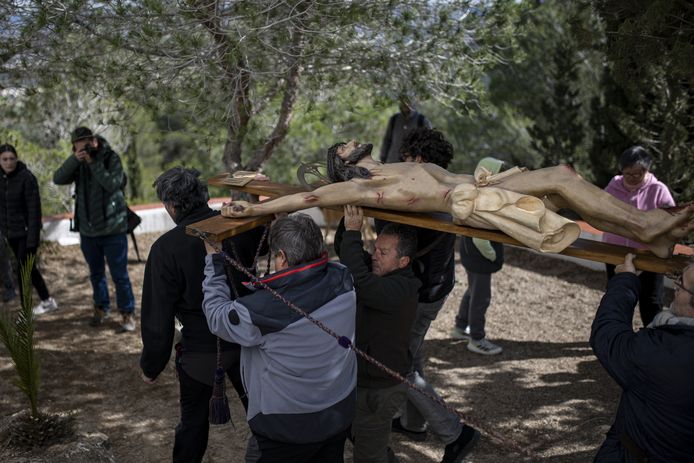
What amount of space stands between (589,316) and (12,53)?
5582mm

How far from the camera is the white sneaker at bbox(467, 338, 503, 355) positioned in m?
5.54

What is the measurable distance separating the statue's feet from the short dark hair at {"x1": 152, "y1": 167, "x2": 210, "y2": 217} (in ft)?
6.74

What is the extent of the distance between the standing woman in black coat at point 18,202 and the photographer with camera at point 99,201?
44 centimetres

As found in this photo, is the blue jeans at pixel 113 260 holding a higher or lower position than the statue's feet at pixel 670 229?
lower

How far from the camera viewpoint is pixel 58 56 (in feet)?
14.4

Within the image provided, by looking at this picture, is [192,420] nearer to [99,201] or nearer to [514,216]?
[514,216]

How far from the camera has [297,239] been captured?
2.53m

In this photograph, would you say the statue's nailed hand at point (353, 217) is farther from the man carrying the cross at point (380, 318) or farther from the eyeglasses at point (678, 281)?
the eyeglasses at point (678, 281)

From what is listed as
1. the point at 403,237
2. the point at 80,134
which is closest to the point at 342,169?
the point at 403,237

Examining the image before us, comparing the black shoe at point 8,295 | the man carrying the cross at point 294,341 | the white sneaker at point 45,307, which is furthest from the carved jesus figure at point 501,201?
the black shoe at point 8,295

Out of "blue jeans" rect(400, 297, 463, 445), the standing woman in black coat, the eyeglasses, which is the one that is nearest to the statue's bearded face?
"blue jeans" rect(400, 297, 463, 445)

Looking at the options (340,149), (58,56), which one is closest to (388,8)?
(340,149)

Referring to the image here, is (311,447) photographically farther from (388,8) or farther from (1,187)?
(1,187)

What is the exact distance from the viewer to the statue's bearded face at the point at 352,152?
10.6 ft
